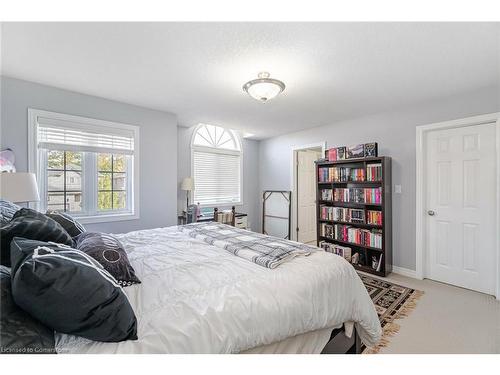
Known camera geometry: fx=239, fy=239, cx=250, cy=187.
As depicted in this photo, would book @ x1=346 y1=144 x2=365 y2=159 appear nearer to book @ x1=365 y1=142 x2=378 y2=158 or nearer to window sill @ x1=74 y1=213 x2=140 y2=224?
book @ x1=365 y1=142 x2=378 y2=158

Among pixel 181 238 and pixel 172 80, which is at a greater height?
pixel 172 80

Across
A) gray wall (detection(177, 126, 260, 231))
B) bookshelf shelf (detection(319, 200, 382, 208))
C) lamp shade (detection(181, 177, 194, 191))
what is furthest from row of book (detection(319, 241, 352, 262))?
lamp shade (detection(181, 177, 194, 191))

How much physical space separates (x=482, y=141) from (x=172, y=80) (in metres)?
3.58

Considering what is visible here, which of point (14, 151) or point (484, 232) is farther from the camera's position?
point (484, 232)

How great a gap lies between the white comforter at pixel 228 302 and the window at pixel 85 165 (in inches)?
67.2

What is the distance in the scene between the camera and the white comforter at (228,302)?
2.97 feet

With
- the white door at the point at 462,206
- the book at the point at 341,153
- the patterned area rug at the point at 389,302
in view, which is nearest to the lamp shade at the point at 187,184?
the book at the point at 341,153

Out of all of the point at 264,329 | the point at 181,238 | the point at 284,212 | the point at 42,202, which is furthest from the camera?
the point at 284,212

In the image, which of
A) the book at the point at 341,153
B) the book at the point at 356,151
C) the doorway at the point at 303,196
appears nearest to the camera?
the book at the point at 356,151

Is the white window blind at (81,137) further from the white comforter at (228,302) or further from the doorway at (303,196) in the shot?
the doorway at (303,196)

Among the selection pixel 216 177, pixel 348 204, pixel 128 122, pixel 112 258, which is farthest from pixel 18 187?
pixel 348 204

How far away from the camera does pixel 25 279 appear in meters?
0.78
